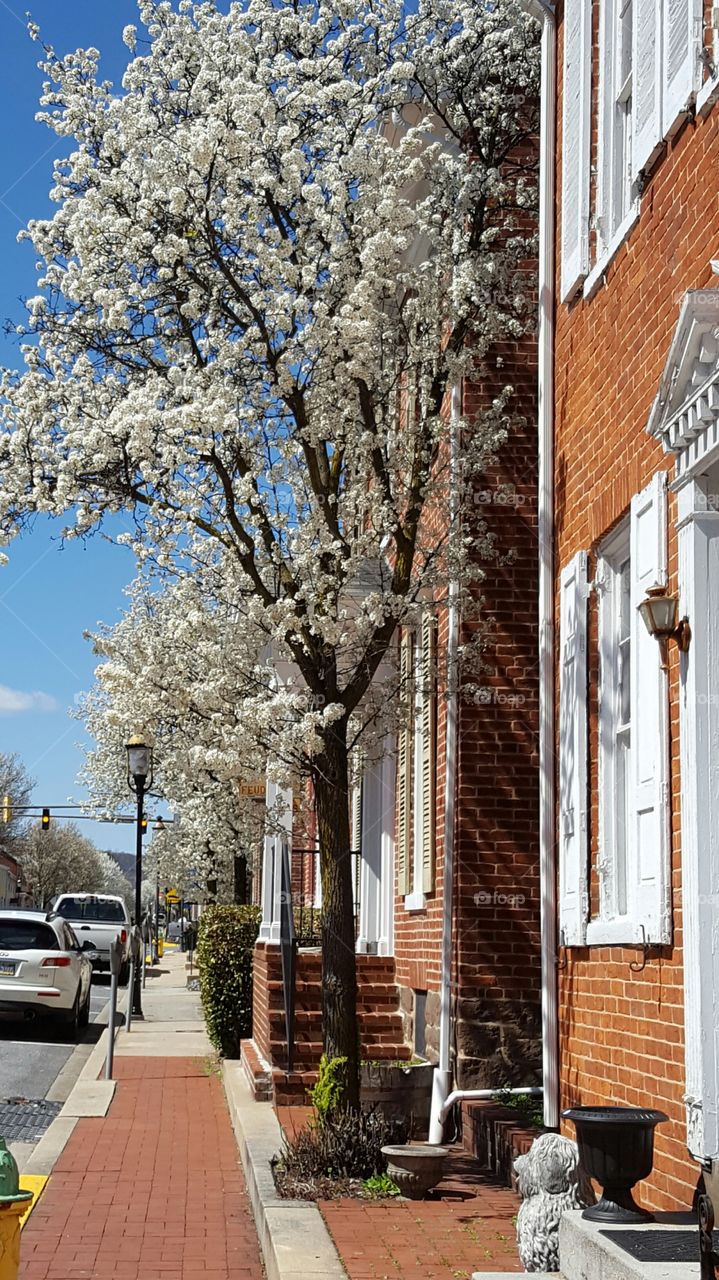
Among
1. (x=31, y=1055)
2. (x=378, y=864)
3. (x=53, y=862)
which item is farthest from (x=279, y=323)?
(x=53, y=862)

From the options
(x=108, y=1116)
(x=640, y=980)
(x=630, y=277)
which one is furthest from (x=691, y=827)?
(x=108, y=1116)

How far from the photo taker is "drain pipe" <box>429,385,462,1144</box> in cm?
1083

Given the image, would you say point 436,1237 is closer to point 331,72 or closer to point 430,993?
point 430,993

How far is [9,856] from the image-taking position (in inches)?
3875

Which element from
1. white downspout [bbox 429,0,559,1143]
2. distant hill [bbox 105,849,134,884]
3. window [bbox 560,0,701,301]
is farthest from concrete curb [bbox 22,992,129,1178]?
distant hill [bbox 105,849,134,884]

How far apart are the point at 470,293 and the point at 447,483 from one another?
133 centimetres

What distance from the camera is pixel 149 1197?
374 inches

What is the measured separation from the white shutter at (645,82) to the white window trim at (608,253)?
0.20 meters

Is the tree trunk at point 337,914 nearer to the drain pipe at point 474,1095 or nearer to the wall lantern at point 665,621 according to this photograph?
the drain pipe at point 474,1095

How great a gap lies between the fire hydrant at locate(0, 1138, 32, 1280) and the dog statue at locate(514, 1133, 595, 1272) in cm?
229

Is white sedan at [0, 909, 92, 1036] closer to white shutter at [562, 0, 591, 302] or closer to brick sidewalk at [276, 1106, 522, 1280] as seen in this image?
brick sidewalk at [276, 1106, 522, 1280]

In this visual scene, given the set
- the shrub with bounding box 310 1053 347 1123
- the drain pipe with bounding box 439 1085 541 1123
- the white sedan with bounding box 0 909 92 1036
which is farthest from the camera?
the white sedan with bounding box 0 909 92 1036

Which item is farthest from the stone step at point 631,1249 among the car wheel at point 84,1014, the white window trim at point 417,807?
the car wheel at point 84,1014

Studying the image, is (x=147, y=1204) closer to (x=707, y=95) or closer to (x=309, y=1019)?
(x=309, y=1019)
